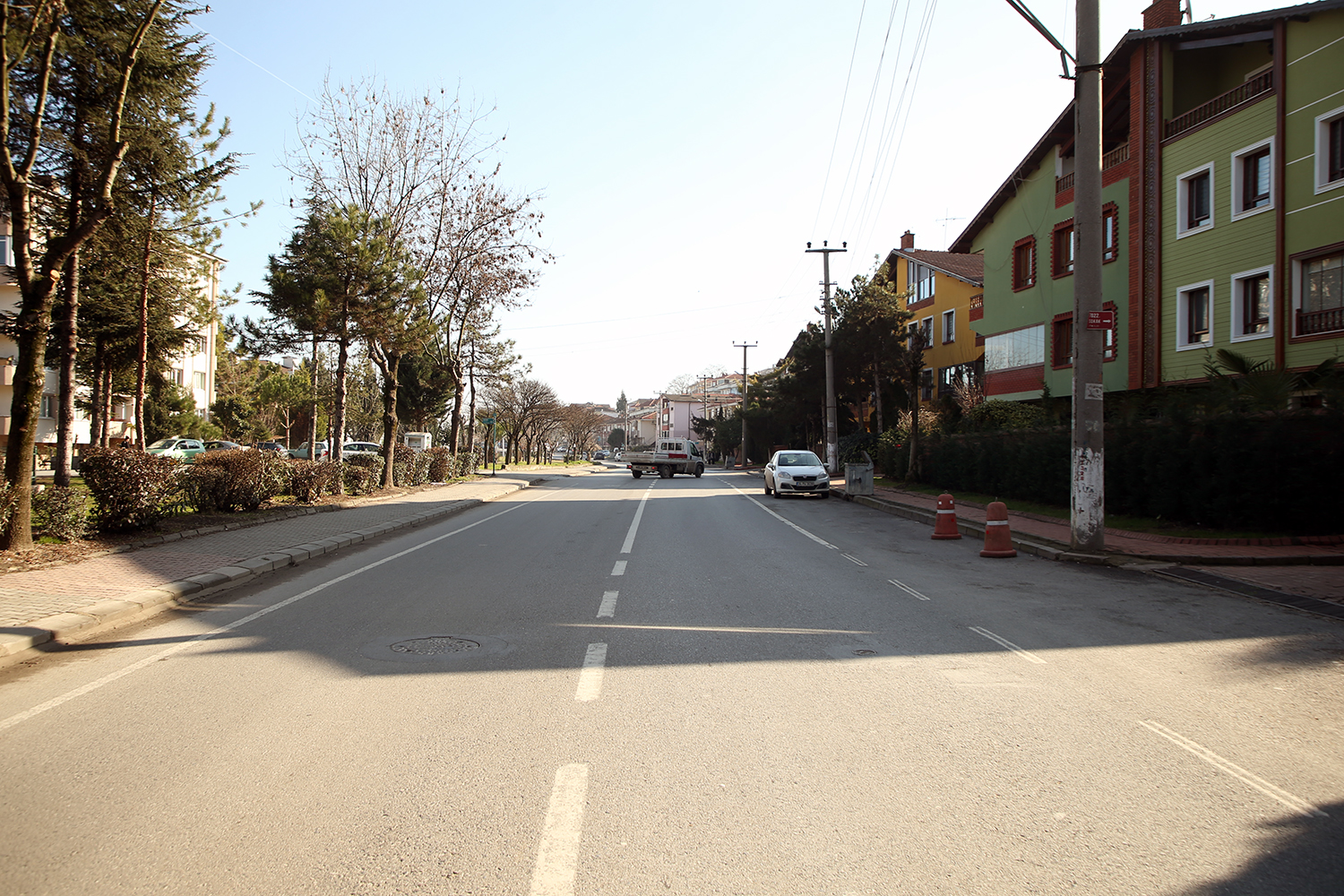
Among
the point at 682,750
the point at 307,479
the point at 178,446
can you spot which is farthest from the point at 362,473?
the point at 682,750

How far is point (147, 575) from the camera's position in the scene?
9.90 meters

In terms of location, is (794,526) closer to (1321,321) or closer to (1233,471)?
(1233,471)

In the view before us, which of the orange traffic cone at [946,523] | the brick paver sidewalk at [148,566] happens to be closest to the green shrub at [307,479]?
the brick paver sidewalk at [148,566]

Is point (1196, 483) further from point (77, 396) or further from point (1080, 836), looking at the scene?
point (77, 396)

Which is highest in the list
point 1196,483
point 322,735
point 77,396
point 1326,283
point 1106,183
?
point 1106,183

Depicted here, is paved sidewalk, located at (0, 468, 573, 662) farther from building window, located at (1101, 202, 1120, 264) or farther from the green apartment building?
building window, located at (1101, 202, 1120, 264)

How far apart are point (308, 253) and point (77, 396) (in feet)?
46.8

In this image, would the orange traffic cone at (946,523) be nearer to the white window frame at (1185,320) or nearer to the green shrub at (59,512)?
the white window frame at (1185,320)

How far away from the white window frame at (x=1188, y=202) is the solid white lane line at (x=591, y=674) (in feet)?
74.2

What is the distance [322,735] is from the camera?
4734 millimetres

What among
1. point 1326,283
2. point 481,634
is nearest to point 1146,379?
point 1326,283

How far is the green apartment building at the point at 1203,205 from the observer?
64.0 feet

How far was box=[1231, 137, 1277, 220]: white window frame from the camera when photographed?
20750 mm

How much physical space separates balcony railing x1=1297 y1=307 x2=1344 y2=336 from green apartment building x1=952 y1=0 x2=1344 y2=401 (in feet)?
0.12
